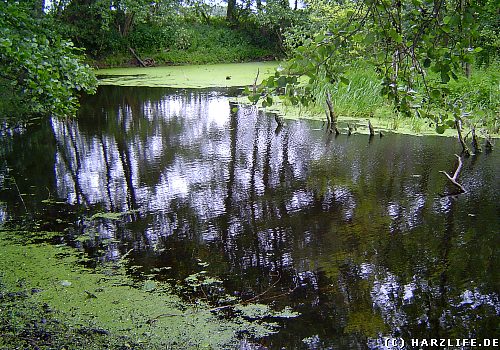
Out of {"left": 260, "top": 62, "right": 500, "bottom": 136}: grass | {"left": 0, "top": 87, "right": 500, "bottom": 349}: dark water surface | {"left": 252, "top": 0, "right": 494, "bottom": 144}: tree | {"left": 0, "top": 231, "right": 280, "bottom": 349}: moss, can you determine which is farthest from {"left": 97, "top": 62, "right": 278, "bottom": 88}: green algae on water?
{"left": 252, "top": 0, "right": 494, "bottom": 144}: tree

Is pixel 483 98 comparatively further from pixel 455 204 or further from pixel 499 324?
pixel 499 324

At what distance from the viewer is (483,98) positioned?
825cm

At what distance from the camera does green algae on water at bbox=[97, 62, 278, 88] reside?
47.6ft

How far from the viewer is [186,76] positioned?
53.1ft

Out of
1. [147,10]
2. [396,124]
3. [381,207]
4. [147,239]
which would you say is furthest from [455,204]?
[147,10]

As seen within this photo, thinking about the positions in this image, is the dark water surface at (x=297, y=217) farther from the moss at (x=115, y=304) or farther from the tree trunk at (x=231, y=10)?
the tree trunk at (x=231, y=10)

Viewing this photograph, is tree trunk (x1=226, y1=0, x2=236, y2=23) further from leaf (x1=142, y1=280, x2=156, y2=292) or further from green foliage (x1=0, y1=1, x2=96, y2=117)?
leaf (x1=142, y1=280, x2=156, y2=292)

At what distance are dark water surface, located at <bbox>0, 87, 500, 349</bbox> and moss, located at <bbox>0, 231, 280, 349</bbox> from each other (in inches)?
6.8

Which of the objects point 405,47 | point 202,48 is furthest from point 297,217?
point 202,48

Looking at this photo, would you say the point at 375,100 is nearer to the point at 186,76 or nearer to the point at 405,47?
the point at 405,47

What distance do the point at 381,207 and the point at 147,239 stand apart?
2.12 metres

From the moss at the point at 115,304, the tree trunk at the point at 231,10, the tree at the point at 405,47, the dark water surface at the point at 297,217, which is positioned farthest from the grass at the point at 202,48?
the tree at the point at 405,47

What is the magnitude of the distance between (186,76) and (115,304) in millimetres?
13747

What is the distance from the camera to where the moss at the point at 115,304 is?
2.71 metres
